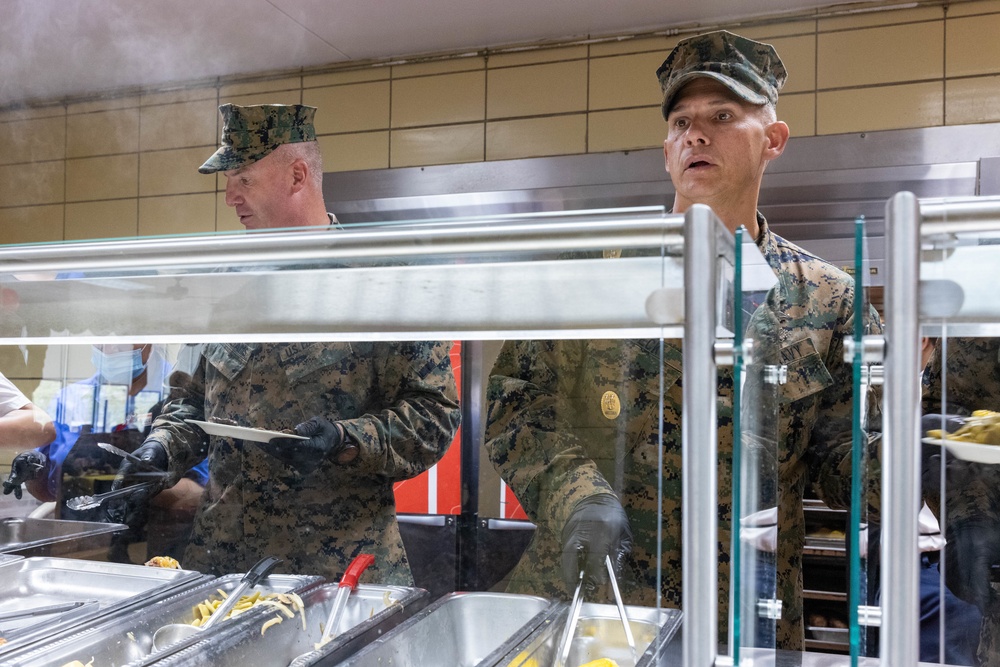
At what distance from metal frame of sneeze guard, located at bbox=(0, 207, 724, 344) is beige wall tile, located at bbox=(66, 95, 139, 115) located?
9.61ft

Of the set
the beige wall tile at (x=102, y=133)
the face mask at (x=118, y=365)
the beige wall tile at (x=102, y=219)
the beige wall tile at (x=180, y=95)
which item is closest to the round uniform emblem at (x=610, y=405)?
the face mask at (x=118, y=365)

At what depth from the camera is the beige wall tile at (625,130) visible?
294cm

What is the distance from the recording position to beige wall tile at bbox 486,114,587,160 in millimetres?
3023

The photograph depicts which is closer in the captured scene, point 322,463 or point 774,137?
point 322,463

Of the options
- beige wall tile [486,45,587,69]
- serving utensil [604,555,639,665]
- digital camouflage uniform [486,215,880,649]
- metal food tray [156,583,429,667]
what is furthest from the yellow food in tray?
beige wall tile [486,45,587,69]

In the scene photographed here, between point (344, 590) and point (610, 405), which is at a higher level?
point (610, 405)

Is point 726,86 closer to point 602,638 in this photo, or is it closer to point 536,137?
point 602,638

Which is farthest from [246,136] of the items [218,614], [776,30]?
[776,30]

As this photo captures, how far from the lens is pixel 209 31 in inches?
122

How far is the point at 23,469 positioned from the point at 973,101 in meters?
2.70

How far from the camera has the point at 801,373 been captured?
1215 millimetres

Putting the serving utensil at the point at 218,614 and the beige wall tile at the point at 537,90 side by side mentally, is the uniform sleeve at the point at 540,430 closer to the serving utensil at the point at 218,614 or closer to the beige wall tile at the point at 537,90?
the serving utensil at the point at 218,614

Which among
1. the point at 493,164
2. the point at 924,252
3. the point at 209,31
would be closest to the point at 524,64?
the point at 493,164

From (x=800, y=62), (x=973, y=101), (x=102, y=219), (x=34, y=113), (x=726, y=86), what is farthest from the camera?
(x=34, y=113)
